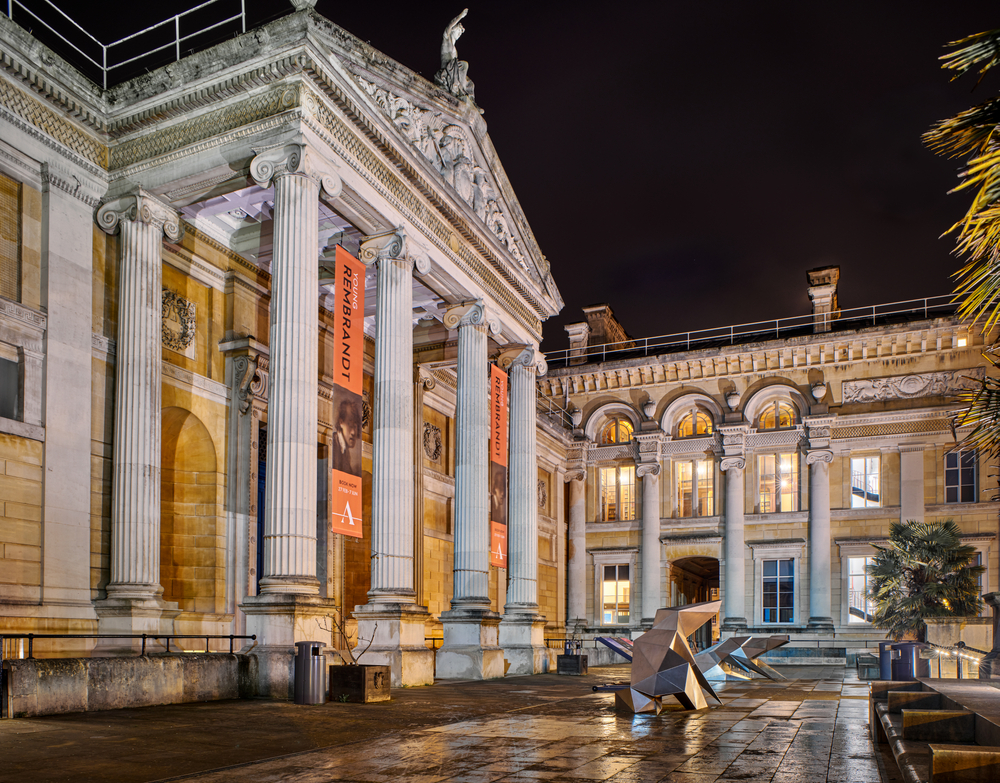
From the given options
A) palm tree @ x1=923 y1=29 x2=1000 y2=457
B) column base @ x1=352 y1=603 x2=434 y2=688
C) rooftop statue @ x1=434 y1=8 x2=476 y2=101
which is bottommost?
column base @ x1=352 y1=603 x2=434 y2=688

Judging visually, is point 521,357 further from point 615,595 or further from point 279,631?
point 615,595

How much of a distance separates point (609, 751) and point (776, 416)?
32609 mm

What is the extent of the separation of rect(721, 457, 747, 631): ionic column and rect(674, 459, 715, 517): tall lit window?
3.74 feet

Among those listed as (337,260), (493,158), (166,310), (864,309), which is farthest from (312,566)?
(864,309)

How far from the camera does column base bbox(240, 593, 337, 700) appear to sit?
51.6 ft

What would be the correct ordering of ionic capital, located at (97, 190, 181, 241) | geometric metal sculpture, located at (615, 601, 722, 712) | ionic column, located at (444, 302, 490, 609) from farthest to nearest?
ionic column, located at (444, 302, 490, 609) → ionic capital, located at (97, 190, 181, 241) → geometric metal sculpture, located at (615, 601, 722, 712)

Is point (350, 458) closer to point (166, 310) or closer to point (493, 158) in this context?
point (166, 310)

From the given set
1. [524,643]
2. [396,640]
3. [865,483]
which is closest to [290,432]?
[396,640]

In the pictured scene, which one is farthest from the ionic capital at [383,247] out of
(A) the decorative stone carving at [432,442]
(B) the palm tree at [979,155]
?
(B) the palm tree at [979,155]

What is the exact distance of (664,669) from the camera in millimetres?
13695

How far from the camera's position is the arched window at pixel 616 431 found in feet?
141

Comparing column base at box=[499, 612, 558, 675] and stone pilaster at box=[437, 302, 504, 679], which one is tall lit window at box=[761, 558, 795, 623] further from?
stone pilaster at box=[437, 302, 504, 679]

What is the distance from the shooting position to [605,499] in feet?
141

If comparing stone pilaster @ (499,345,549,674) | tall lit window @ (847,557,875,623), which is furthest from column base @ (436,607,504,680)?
tall lit window @ (847,557,875,623)
